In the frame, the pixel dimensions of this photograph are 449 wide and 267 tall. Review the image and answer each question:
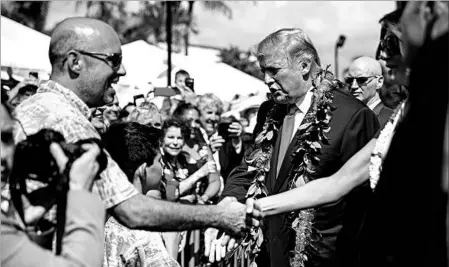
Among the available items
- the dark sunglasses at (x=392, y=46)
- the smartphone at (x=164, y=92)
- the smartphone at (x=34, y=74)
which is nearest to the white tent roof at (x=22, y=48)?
the smartphone at (x=34, y=74)

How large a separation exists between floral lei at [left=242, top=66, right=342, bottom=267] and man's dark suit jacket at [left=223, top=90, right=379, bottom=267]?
0.16 ft

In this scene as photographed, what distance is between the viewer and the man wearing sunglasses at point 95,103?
3977 mm

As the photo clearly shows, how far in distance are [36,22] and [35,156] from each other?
42.1 meters

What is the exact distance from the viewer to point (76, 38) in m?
4.33

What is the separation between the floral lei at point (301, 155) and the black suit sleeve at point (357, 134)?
154 millimetres

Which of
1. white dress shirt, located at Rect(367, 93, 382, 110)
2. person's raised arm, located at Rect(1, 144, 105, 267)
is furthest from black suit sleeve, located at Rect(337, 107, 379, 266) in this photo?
white dress shirt, located at Rect(367, 93, 382, 110)

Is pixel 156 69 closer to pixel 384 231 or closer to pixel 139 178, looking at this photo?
pixel 139 178

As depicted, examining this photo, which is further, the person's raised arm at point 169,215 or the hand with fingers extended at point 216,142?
the hand with fingers extended at point 216,142

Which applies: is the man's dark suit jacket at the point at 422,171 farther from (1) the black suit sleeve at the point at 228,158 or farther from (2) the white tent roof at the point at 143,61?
(2) the white tent roof at the point at 143,61

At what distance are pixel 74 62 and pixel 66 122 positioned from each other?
518mm

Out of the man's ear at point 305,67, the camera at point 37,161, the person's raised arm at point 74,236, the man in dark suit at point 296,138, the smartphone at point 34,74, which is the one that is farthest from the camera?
the smartphone at point 34,74

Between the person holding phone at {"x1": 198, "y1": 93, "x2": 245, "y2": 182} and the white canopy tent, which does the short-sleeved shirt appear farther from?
the white canopy tent

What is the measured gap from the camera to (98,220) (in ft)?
11.0

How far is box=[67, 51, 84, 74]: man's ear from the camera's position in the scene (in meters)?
4.30
